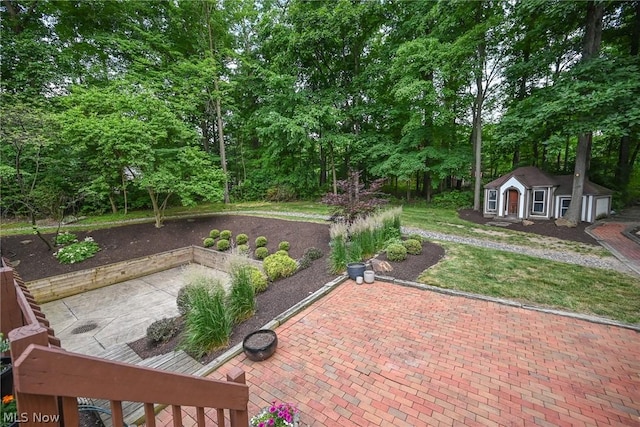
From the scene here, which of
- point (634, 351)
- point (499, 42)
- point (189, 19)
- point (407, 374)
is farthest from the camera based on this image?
point (189, 19)

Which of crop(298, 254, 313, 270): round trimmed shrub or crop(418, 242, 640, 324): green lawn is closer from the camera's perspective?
crop(418, 242, 640, 324): green lawn

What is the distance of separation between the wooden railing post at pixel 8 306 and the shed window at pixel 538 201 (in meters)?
15.4

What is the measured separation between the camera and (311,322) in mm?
4184

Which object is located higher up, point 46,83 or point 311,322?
point 46,83

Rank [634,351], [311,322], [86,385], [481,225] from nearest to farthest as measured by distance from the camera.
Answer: [86,385]
[634,351]
[311,322]
[481,225]

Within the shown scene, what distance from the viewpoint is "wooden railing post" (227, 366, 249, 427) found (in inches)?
64.5

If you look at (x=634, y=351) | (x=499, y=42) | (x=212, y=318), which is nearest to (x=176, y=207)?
(x=212, y=318)

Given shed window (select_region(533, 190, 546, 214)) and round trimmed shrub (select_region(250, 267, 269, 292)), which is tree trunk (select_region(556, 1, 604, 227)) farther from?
round trimmed shrub (select_region(250, 267, 269, 292))

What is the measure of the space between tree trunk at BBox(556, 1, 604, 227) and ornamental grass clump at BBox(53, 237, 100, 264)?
17.3 meters

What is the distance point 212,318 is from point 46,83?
15685mm

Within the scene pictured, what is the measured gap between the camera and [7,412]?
1.56 meters

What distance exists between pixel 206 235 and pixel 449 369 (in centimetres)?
989

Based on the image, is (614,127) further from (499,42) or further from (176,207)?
(176,207)

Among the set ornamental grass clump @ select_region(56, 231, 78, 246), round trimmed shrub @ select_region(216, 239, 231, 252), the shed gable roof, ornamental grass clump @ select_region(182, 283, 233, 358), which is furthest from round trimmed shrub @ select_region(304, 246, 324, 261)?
the shed gable roof
